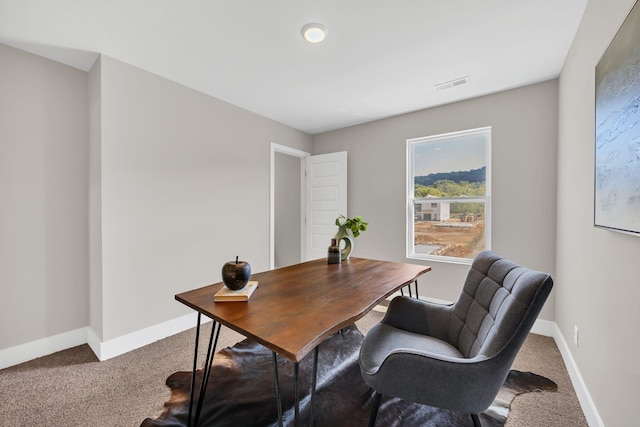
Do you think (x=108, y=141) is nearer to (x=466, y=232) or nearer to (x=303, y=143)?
(x=303, y=143)

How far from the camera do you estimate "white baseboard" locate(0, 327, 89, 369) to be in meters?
2.10

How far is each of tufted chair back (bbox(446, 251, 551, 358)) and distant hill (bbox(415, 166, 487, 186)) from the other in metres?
1.82

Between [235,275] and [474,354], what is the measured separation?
126 cm

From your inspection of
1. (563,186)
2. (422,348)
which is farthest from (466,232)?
(422,348)

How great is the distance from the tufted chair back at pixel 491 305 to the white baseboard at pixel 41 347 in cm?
309

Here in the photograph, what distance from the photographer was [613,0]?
4.17 ft

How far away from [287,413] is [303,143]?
364cm

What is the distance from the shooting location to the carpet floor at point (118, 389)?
1.58 metres

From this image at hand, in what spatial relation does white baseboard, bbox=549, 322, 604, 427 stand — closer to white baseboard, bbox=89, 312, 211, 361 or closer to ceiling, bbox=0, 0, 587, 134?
ceiling, bbox=0, 0, 587, 134

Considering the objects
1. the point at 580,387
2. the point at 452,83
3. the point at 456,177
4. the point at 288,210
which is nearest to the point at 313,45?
the point at 452,83

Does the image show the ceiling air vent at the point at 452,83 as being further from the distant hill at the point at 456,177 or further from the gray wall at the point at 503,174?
the distant hill at the point at 456,177

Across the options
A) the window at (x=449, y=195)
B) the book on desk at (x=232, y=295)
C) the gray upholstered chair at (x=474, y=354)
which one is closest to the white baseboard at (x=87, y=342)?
the book on desk at (x=232, y=295)

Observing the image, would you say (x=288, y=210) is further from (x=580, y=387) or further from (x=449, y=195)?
(x=580, y=387)

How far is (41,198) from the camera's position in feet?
7.41
